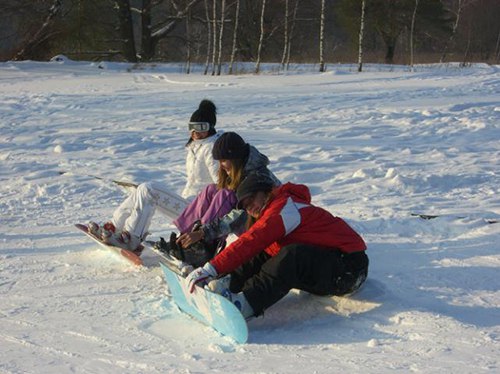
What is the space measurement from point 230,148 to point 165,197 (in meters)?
0.85

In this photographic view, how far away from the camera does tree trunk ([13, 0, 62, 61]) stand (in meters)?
21.6

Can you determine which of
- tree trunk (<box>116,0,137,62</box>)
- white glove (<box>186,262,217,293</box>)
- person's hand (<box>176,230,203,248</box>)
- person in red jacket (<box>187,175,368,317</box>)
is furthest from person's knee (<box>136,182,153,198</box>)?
tree trunk (<box>116,0,137,62</box>)

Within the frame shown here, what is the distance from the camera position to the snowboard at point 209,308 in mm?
3129

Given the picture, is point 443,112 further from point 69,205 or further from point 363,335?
point 363,335

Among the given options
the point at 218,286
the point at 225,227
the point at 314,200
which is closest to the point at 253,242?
the point at 218,286

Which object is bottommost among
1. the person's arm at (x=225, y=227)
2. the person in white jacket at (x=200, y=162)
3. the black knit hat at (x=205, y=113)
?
the person's arm at (x=225, y=227)

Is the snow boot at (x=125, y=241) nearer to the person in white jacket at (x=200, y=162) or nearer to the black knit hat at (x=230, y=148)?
the person in white jacket at (x=200, y=162)

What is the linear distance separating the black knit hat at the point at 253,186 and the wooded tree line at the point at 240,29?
14.9 m

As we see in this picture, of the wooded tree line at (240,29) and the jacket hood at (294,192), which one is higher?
the wooded tree line at (240,29)

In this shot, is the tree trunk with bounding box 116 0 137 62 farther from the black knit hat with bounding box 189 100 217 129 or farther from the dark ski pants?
the dark ski pants

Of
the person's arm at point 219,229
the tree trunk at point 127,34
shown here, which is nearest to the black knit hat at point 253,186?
the person's arm at point 219,229

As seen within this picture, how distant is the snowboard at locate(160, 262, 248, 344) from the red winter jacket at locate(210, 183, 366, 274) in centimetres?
18

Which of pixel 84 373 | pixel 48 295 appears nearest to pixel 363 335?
pixel 84 373

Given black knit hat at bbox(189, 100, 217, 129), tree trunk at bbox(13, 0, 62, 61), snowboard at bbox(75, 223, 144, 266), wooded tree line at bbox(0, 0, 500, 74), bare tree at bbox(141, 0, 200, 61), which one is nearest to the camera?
snowboard at bbox(75, 223, 144, 266)
